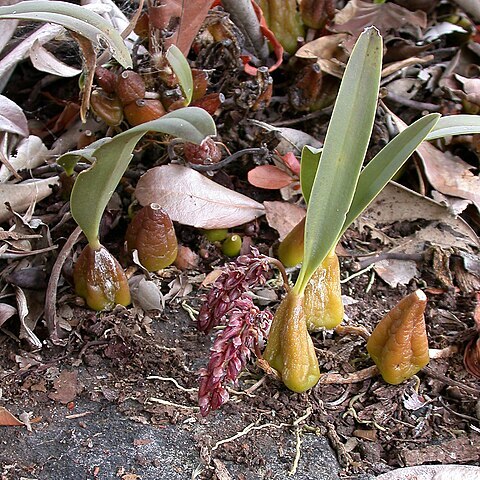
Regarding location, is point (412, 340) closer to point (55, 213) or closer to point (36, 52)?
point (55, 213)

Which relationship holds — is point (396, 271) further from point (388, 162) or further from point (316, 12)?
point (316, 12)

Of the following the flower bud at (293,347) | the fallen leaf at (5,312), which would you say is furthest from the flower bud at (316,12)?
the fallen leaf at (5,312)

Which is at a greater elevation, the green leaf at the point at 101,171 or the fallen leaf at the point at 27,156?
the green leaf at the point at 101,171

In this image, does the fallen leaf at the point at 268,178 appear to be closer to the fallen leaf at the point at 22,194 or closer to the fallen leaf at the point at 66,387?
the fallen leaf at the point at 22,194

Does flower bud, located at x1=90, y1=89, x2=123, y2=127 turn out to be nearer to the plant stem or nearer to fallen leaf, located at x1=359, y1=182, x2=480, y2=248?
the plant stem

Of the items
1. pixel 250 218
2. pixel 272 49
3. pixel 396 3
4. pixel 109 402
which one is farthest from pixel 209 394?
pixel 396 3

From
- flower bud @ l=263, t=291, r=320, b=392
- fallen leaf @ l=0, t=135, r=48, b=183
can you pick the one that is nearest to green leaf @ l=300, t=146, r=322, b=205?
flower bud @ l=263, t=291, r=320, b=392

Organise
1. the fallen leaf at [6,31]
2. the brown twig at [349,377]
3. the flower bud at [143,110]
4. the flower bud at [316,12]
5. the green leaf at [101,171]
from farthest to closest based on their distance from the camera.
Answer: the flower bud at [316,12] → the fallen leaf at [6,31] → the flower bud at [143,110] → the brown twig at [349,377] → the green leaf at [101,171]
